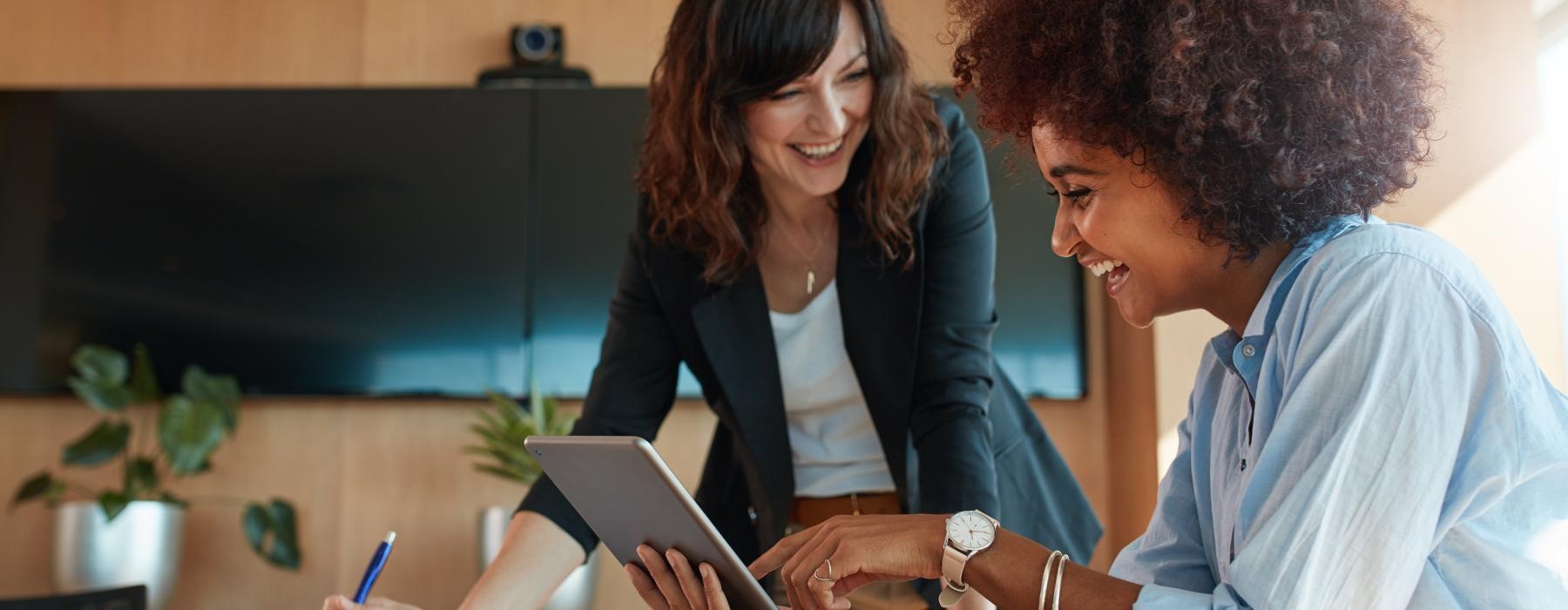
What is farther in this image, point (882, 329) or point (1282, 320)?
point (882, 329)

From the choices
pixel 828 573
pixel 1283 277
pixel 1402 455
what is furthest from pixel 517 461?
pixel 1402 455

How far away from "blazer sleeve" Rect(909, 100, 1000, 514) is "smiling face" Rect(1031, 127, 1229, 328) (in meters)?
0.43

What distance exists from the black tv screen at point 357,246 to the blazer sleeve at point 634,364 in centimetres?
Result: 212

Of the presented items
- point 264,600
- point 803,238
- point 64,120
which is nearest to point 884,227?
point 803,238

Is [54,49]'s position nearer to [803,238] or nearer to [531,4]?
[531,4]

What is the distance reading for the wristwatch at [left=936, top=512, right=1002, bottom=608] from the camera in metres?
1.02

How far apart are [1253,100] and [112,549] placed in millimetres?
3535

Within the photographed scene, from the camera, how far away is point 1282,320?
98 centimetres

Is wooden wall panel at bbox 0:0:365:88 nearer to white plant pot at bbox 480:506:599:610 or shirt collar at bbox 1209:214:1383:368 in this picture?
white plant pot at bbox 480:506:599:610

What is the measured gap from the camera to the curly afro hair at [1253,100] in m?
0.99

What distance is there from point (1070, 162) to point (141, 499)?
3.39 metres

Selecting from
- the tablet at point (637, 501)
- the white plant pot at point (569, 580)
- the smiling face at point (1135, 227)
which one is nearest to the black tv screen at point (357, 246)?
the white plant pot at point (569, 580)

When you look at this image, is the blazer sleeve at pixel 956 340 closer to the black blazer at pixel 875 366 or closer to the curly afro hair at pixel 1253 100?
the black blazer at pixel 875 366

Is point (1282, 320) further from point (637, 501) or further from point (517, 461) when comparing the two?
point (517, 461)
